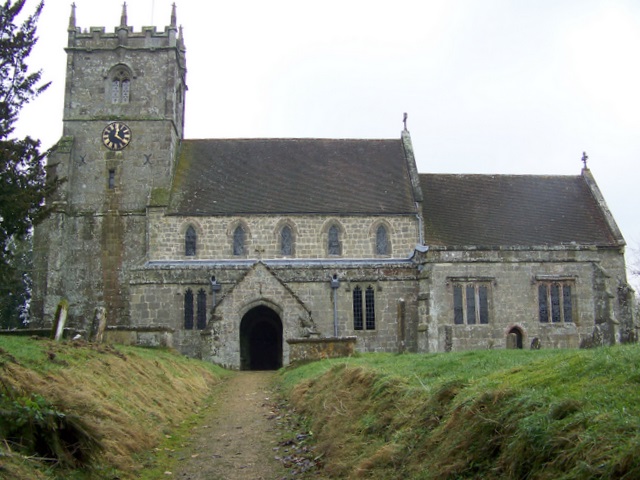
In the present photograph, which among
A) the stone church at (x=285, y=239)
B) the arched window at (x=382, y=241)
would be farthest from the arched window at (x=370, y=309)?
the arched window at (x=382, y=241)

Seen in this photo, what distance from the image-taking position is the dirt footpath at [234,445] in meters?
10.5

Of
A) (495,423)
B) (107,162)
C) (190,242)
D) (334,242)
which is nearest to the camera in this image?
(495,423)

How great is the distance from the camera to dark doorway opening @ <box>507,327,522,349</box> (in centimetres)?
3434

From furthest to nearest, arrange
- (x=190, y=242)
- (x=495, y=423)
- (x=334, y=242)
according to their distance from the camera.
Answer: (x=334, y=242), (x=190, y=242), (x=495, y=423)

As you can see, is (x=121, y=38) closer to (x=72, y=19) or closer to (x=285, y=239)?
(x=72, y=19)

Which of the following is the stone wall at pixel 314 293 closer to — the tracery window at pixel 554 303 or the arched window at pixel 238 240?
the arched window at pixel 238 240

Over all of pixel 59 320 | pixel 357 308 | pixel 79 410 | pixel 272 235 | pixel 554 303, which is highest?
pixel 272 235

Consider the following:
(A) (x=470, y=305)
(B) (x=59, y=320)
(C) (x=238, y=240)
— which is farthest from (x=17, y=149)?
(A) (x=470, y=305)

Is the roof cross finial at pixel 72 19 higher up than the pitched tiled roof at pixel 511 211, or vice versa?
the roof cross finial at pixel 72 19

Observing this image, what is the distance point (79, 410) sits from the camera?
32.3 feet

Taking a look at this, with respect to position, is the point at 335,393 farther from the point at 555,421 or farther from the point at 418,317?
the point at 418,317

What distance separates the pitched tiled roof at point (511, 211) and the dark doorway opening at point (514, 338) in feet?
17.7

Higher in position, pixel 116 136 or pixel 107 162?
pixel 116 136

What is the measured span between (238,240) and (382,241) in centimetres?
820
